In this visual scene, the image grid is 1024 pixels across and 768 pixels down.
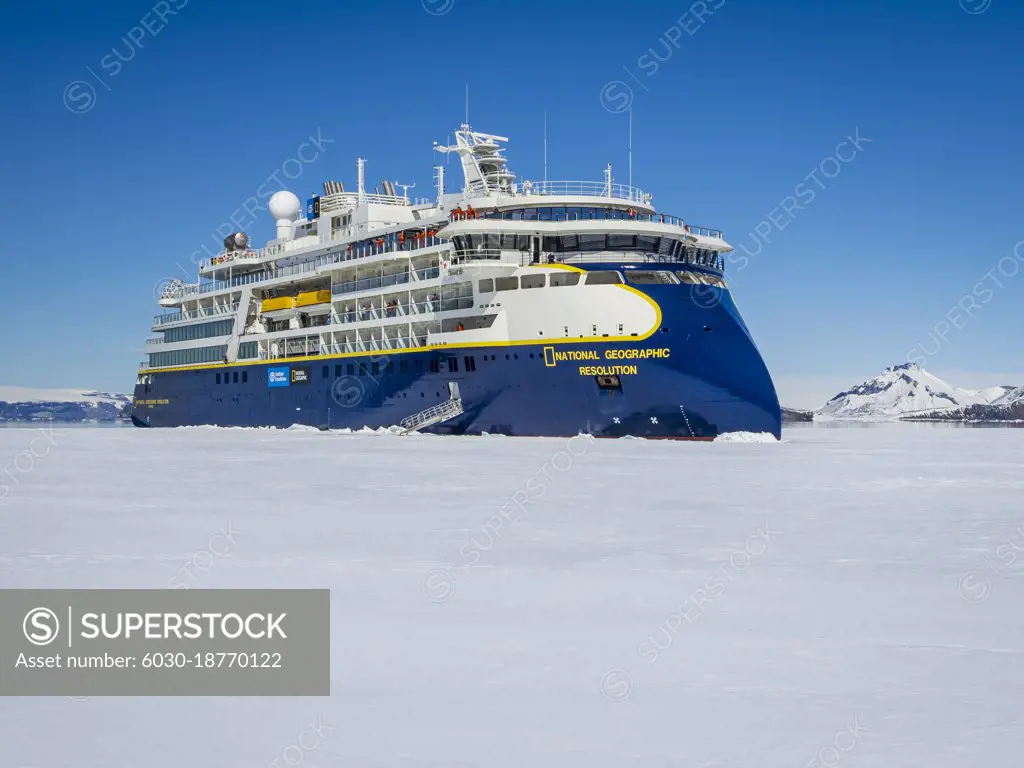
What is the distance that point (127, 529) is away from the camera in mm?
14711

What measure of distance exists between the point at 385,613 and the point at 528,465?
1787cm

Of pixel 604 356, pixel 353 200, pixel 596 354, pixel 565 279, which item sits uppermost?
pixel 353 200

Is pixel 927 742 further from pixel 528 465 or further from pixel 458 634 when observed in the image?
pixel 528 465

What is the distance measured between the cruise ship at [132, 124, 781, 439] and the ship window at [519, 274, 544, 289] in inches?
6.9

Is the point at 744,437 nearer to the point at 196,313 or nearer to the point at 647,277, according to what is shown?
the point at 647,277

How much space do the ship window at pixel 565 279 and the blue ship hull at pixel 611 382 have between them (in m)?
3.10

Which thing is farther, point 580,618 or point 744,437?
point 744,437

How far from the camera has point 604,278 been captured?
42.8 m

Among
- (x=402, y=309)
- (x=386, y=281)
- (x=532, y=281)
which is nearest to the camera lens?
(x=532, y=281)

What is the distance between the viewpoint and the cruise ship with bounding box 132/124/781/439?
40969mm

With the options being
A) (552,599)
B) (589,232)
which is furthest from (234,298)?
(552,599)

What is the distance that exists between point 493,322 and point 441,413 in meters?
5.50

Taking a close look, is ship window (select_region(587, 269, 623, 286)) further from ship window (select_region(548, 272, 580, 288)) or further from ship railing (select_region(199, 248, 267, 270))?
ship railing (select_region(199, 248, 267, 270))

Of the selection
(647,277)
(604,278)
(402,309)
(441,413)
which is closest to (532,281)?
(604,278)
